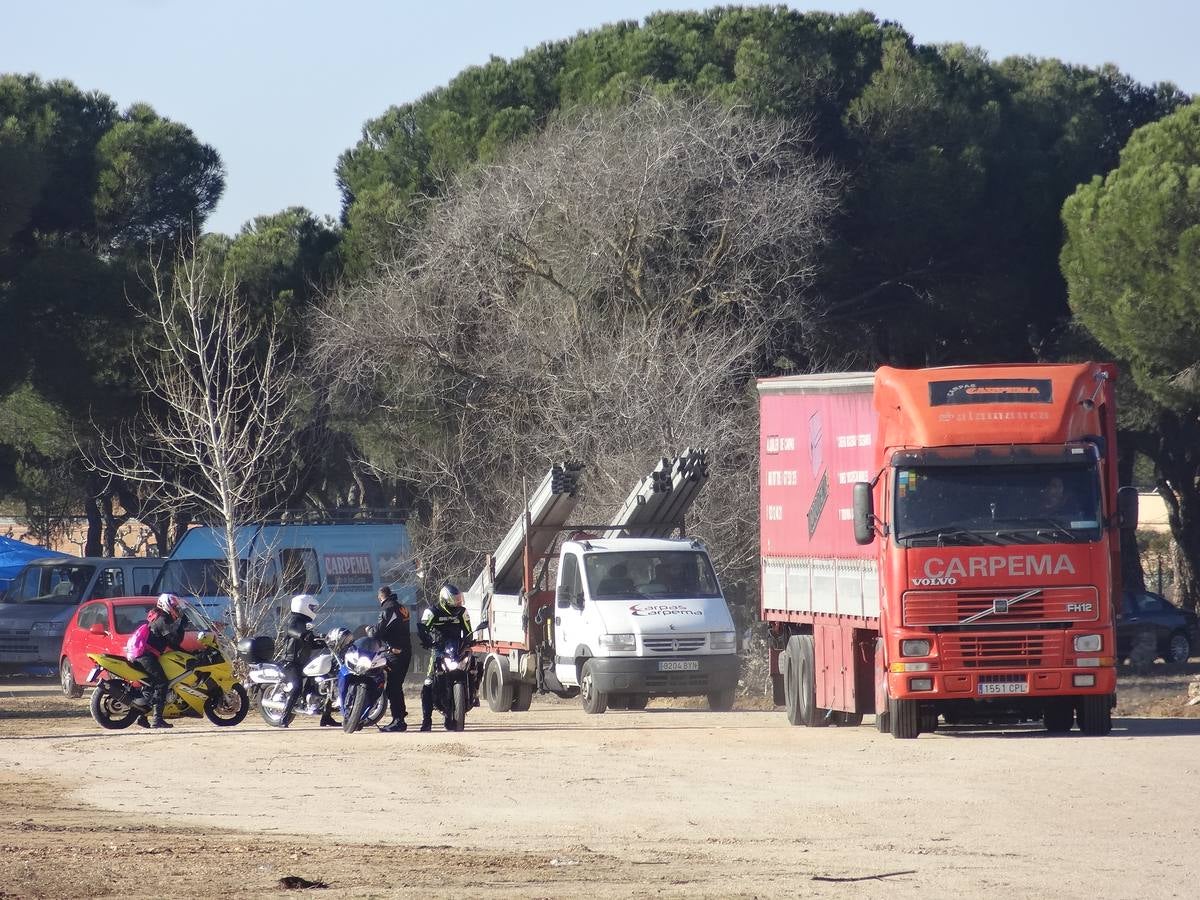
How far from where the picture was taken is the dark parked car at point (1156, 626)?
3469cm

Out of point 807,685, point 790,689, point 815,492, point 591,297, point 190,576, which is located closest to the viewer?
point 815,492

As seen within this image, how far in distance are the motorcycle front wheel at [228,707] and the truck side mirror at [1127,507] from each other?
33.1 feet

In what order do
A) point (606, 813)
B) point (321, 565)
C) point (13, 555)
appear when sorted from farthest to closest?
1. point (13, 555)
2. point (321, 565)
3. point (606, 813)

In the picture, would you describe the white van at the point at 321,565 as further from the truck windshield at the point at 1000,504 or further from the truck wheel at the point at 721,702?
the truck windshield at the point at 1000,504

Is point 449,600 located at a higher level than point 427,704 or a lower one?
higher

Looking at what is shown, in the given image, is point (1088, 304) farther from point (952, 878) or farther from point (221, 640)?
point (952, 878)

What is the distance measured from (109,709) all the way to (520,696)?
222 inches

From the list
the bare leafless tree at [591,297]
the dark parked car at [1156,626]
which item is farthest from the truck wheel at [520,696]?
the dark parked car at [1156,626]

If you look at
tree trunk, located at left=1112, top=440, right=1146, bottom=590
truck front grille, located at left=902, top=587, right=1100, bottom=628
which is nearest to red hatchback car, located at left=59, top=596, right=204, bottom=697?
truck front grille, located at left=902, top=587, right=1100, bottom=628

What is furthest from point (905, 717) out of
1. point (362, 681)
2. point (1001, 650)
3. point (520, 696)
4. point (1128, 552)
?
point (1128, 552)

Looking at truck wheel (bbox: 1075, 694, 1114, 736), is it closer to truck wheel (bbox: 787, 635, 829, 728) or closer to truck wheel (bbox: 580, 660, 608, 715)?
truck wheel (bbox: 787, 635, 829, 728)

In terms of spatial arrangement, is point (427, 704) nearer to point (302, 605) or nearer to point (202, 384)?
point (302, 605)

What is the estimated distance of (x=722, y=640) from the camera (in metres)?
21.7

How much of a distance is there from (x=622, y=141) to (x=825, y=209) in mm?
3962
